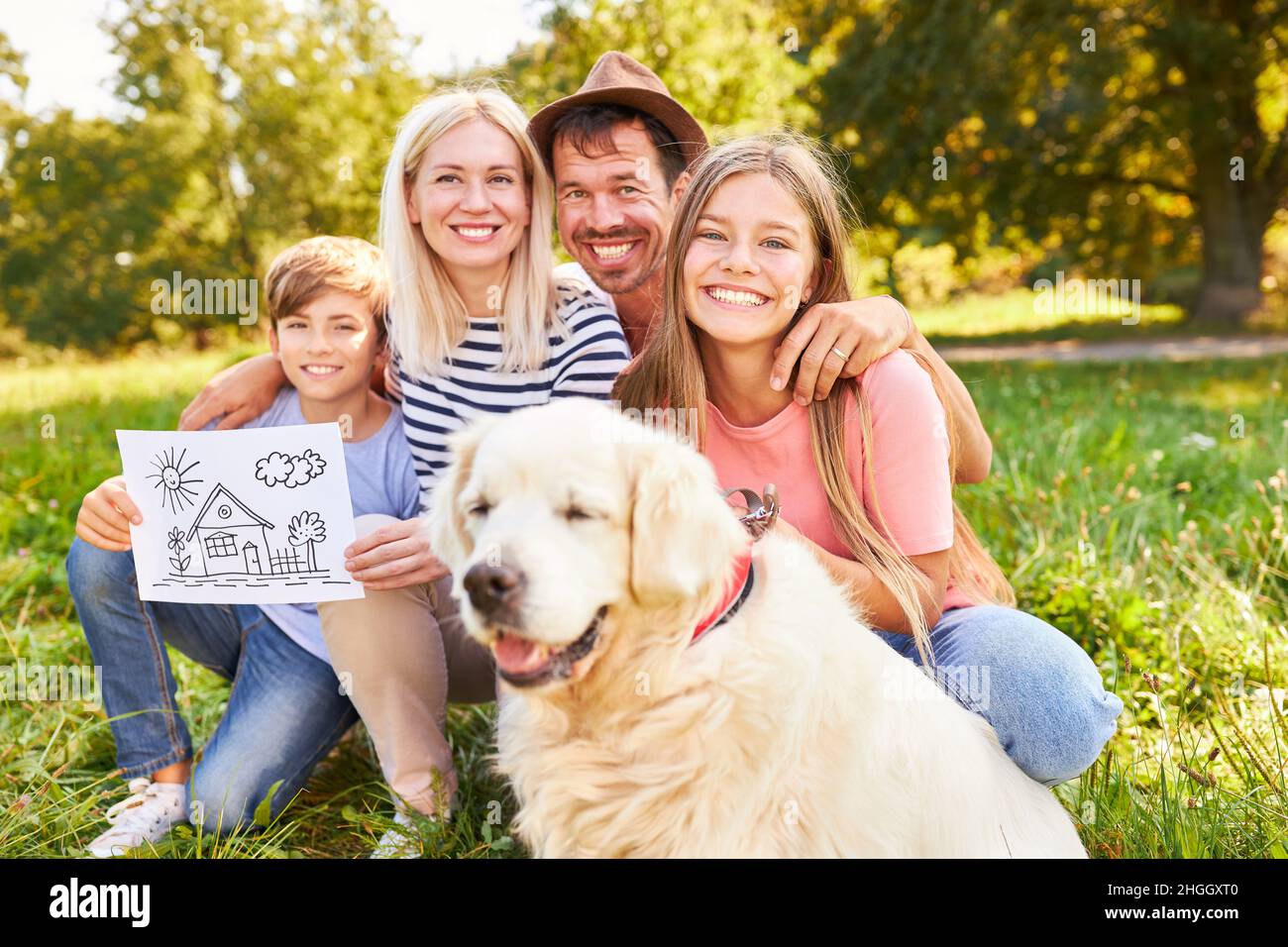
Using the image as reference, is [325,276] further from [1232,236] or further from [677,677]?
[1232,236]

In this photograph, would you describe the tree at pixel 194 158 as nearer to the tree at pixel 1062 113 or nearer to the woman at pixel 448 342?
the tree at pixel 1062 113

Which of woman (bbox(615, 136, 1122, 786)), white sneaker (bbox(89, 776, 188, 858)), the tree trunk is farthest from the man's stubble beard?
the tree trunk

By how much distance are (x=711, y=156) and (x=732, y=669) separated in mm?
1524

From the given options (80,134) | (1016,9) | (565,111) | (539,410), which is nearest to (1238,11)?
(1016,9)

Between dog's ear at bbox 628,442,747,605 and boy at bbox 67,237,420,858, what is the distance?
1.49 m

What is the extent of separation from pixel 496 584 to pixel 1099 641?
2.87 metres

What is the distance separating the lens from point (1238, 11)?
44.7 feet

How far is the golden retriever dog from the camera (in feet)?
6.29

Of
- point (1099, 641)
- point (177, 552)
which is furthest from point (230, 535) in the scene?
point (1099, 641)

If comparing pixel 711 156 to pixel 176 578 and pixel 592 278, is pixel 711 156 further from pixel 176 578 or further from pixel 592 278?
pixel 176 578

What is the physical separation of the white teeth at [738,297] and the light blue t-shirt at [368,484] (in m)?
1.29

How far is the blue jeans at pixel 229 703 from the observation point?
301cm

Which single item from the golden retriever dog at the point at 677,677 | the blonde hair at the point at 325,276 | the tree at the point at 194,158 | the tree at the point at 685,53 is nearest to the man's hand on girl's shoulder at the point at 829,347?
the golden retriever dog at the point at 677,677

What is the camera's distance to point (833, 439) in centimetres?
260
